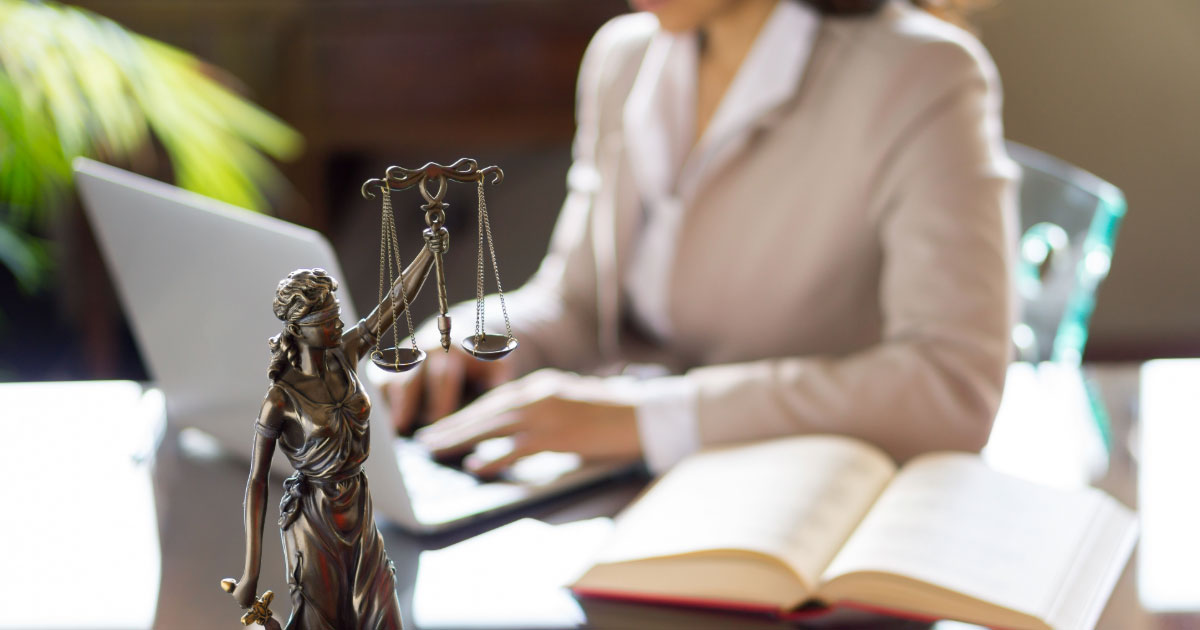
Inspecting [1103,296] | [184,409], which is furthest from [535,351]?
[1103,296]

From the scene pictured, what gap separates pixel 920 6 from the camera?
134cm

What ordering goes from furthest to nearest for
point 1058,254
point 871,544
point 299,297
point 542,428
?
point 1058,254 < point 542,428 < point 871,544 < point 299,297

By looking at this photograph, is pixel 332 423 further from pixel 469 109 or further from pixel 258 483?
pixel 469 109

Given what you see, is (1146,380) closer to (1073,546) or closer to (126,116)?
(1073,546)

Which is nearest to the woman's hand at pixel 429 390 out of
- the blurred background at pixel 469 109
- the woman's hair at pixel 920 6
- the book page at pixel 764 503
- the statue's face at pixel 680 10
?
the book page at pixel 764 503

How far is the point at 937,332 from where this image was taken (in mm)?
998

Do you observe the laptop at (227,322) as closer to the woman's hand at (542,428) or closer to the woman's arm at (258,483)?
the woman's hand at (542,428)

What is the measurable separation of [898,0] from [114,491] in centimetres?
101

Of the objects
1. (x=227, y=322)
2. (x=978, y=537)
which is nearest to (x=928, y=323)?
(x=978, y=537)

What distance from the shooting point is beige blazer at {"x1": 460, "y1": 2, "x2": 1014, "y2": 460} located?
0.97 m

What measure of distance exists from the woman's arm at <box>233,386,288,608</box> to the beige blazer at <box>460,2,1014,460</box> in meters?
0.51

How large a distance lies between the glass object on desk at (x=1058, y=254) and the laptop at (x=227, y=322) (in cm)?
65

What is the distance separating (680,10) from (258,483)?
81 centimetres

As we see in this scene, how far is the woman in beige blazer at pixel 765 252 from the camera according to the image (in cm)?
96
